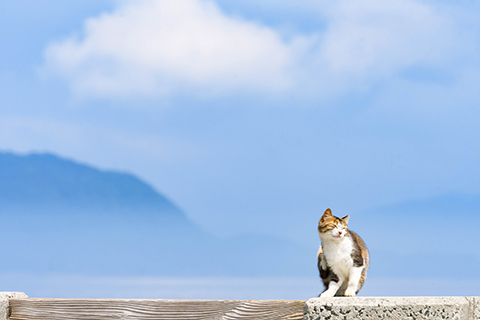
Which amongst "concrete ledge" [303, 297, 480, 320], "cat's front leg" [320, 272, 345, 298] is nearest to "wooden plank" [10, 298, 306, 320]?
"concrete ledge" [303, 297, 480, 320]

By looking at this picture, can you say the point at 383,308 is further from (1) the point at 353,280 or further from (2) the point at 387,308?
(1) the point at 353,280

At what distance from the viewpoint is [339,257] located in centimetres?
384

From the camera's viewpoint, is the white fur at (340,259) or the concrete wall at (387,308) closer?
the concrete wall at (387,308)

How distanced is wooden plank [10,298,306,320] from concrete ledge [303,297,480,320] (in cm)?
19

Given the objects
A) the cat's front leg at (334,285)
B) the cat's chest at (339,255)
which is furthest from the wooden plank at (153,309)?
the cat's chest at (339,255)

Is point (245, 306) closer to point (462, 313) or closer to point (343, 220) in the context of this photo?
point (343, 220)

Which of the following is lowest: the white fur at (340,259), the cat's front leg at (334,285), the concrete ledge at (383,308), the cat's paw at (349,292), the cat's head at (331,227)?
the concrete ledge at (383,308)

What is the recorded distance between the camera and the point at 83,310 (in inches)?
159

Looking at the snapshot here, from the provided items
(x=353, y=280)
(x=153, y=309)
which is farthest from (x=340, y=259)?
(x=153, y=309)

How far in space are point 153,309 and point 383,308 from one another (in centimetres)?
160

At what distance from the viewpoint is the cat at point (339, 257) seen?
3824 millimetres

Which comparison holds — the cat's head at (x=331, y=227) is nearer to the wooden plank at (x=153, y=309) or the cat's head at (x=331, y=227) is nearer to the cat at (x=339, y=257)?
the cat at (x=339, y=257)

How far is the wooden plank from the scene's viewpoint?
3572 millimetres

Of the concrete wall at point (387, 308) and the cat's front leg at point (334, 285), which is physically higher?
the cat's front leg at point (334, 285)
